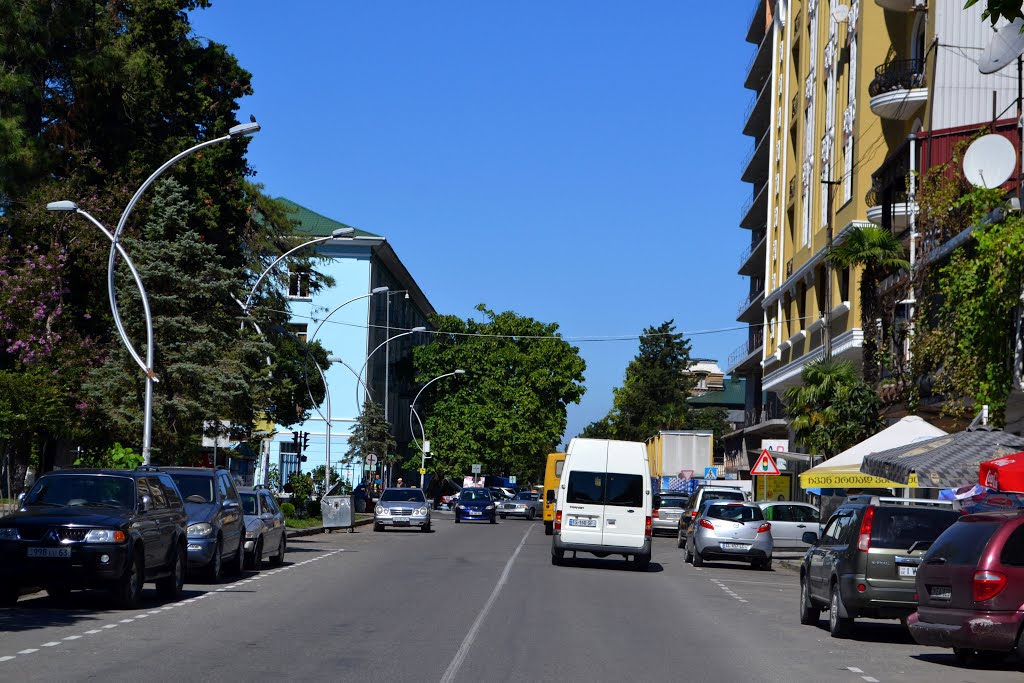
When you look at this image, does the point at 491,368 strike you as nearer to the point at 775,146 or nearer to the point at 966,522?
the point at 775,146

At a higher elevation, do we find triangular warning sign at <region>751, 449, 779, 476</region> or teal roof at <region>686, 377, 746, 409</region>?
teal roof at <region>686, 377, 746, 409</region>

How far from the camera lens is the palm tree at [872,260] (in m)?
38.1

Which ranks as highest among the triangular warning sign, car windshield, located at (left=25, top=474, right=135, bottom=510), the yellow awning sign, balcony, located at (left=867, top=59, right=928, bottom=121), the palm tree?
balcony, located at (left=867, top=59, right=928, bottom=121)

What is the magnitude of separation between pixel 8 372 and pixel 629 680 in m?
29.4

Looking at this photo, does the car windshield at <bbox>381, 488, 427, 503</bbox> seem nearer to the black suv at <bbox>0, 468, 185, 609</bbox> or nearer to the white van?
the white van

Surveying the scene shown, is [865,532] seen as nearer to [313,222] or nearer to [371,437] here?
[371,437]

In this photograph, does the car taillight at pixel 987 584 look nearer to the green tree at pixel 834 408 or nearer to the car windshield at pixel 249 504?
the car windshield at pixel 249 504

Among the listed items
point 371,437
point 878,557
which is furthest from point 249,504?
point 371,437

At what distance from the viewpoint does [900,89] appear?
134 ft

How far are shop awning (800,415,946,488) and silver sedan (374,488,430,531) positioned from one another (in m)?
19.8

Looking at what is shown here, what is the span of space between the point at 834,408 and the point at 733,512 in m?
7.99

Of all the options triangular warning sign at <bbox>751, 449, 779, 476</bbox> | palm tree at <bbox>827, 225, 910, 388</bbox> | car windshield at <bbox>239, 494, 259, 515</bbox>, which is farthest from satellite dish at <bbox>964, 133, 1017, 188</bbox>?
car windshield at <bbox>239, 494, 259, 515</bbox>

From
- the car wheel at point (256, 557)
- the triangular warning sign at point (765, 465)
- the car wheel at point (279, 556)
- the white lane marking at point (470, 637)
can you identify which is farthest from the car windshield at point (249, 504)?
the triangular warning sign at point (765, 465)

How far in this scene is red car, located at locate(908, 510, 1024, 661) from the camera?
41.8ft
